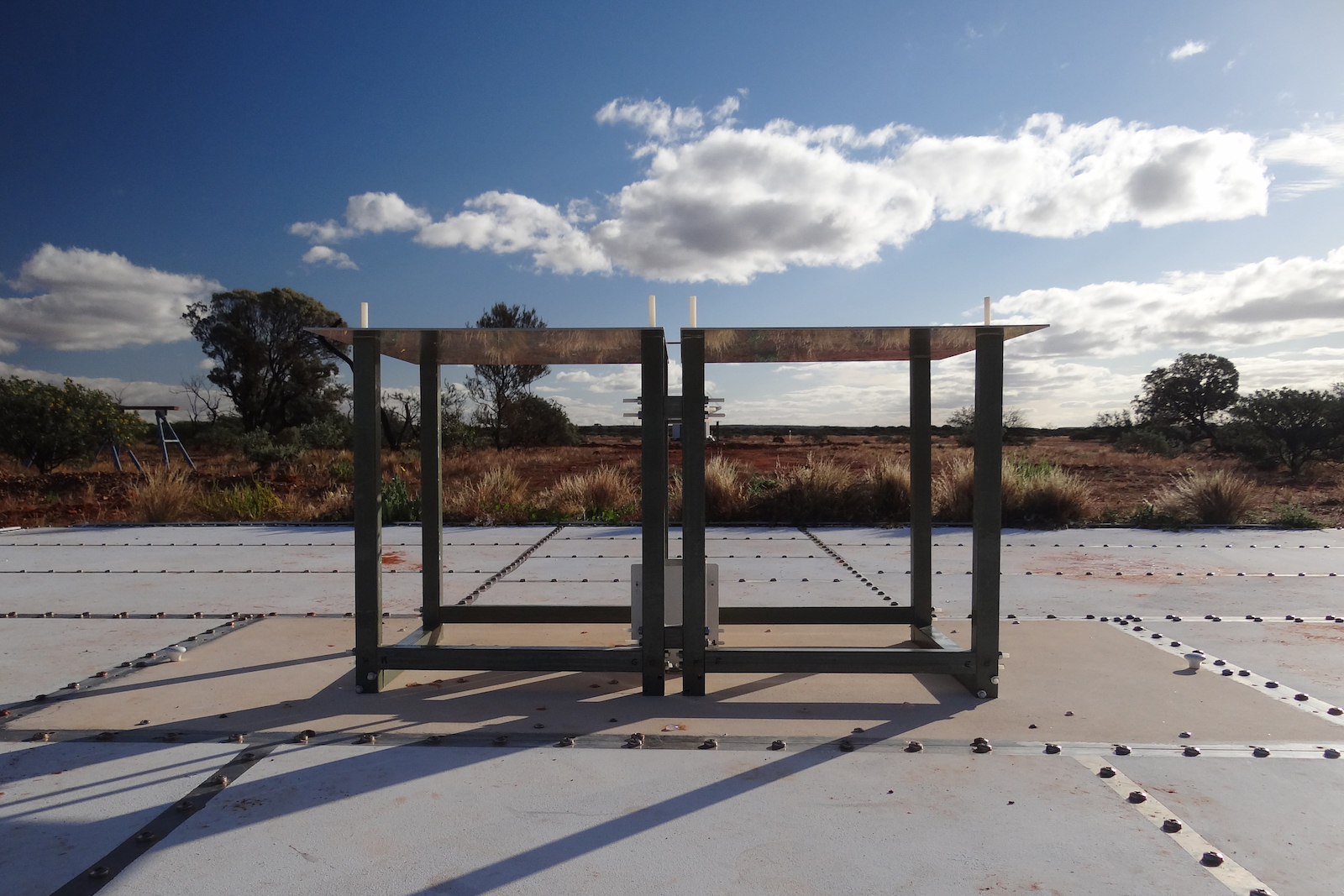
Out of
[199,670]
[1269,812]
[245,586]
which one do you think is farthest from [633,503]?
[1269,812]

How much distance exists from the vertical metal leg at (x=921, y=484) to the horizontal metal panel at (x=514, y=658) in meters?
1.49

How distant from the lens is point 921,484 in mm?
3676

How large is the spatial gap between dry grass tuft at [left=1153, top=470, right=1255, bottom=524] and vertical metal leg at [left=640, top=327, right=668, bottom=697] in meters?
7.64

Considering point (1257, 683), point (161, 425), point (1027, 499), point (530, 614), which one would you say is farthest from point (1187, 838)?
point (161, 425)

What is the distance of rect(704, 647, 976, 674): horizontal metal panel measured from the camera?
296cm

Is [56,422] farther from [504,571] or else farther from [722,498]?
[504,571]

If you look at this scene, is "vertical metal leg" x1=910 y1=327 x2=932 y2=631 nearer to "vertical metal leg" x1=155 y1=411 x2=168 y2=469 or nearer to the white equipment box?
the white equipment box

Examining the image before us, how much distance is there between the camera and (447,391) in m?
23.2

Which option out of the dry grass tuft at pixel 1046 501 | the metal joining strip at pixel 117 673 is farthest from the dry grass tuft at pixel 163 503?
the dry grass tuft at pixel 1046 501

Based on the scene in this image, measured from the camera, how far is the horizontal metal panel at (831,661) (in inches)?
117

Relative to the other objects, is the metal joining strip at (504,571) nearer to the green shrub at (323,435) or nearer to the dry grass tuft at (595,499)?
the dry grass tuft at (595,499)

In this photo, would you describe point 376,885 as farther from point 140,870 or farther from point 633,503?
point 633,503

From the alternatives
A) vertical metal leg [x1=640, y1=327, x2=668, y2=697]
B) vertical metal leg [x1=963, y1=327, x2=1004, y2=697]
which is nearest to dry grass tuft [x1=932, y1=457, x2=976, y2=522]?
vertical metal leg [x1=963, y1=327, x2=1004, y2=697]

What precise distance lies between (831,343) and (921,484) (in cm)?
94
